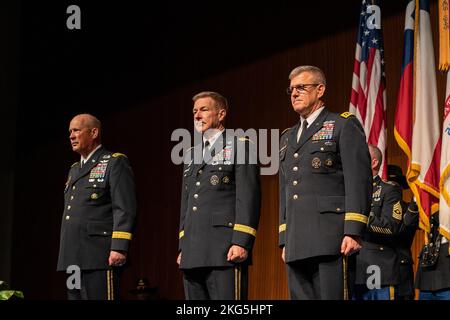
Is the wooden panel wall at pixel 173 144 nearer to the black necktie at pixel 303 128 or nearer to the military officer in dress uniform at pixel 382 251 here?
the military officer in dress uniform at pixel 382 251

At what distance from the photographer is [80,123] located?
438 cm

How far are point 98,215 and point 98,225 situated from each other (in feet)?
0.17

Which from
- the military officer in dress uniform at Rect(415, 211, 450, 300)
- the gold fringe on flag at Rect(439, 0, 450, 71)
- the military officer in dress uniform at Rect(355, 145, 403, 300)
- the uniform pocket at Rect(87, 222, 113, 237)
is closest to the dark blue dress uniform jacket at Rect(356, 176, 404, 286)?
the military officer in dress uniform at Rect(355, 145, 403, 300)

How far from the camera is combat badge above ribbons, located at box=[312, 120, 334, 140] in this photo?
338 centimetres

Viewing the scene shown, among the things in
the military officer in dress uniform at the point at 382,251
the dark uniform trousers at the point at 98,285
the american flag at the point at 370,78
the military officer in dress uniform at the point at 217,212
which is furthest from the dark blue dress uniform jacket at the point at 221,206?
the american flag at the point at 370,78

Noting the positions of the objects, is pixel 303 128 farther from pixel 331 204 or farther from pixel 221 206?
pixel 221 206

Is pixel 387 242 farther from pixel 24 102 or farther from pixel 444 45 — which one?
pixel 24 102

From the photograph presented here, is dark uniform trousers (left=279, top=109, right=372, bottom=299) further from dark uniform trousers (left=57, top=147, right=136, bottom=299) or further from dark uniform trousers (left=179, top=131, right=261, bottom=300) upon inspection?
dark uniform trousers (left=57, top=147, right=136, bottom=299)

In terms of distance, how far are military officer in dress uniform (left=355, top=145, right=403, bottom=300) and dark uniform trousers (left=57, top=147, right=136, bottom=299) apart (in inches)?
49.8

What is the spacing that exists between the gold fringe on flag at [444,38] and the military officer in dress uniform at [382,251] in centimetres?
85

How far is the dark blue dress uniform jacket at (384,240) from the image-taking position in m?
4.39

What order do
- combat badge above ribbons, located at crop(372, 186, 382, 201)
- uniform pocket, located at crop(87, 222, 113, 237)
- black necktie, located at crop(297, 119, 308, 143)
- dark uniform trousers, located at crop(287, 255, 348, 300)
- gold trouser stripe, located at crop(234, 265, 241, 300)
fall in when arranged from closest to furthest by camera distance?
1. dark uniform trousers, located at crop(287, 255, 348, 300)
2. black necktie, located at crop(297, 119, 308, 143)
3. gold trouser stripe, located at crop(234, 265, 241, 300)
4. uniform pocket, located at crop(87, 222, 113, 237)
5. combat badge above ribbons, located at crop(372, 186, 382, 201)
